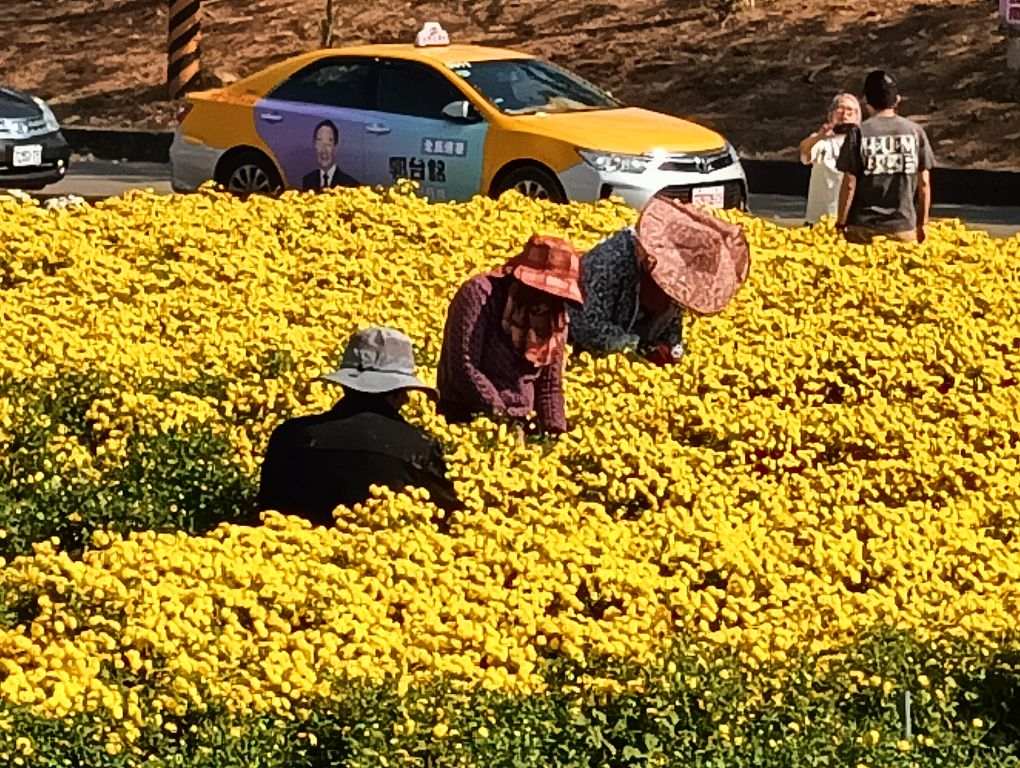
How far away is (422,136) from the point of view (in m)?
15.2

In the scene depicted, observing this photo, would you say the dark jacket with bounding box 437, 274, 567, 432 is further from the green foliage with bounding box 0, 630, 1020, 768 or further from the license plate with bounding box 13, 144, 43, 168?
the license plate with bounding box 13, 144, 43, 168

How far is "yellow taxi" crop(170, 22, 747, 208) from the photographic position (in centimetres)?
1468

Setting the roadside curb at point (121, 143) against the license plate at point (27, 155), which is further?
the roadside curb at point (121, 143)

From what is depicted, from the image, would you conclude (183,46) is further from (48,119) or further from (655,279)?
(655,279)

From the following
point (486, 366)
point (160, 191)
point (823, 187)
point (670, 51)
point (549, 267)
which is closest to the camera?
point (549, 267)

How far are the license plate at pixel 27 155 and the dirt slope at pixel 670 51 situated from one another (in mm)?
6741

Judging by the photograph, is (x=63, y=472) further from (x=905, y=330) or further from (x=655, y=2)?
(x=655, y=2)

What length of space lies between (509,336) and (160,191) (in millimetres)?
13013

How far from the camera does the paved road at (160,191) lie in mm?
17906

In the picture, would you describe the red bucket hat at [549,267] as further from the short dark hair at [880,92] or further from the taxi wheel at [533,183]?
the taxi wheel at [533,183]

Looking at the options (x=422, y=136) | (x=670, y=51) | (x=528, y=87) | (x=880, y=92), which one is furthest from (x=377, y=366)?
(x=670, y=51)

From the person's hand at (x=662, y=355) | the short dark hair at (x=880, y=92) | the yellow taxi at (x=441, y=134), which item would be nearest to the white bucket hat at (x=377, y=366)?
the person's hand at (x=662, y=355)

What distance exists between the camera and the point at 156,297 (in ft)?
33.8

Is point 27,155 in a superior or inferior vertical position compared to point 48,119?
inferior
